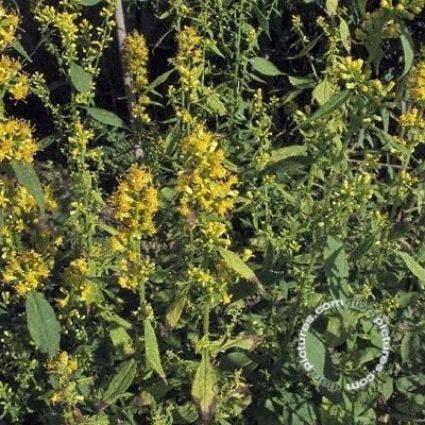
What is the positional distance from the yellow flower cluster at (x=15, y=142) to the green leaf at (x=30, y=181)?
4 centimetres

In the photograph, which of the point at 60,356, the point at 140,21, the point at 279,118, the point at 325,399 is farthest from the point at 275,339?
the point at 140,21

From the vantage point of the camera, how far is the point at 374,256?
2951 millimetres

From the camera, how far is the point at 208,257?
2475mm

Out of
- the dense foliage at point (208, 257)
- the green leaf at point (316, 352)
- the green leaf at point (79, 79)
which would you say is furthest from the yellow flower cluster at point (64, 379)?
the green leaf at point (79, 79)

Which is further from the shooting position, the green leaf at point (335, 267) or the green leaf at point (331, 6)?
the green leaf at point (331, 6)

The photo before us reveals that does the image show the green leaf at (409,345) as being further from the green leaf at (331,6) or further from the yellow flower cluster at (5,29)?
the yellow flower cluster at (5,29)

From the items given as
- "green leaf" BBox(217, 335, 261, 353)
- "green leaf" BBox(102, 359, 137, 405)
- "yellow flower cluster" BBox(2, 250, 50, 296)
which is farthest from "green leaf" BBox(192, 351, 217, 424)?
"yellow flower cluster" BBox(2, 250, 50, 296)

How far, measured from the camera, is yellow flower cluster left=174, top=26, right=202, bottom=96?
3221 millimetres

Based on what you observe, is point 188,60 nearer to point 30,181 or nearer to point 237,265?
point 30,181

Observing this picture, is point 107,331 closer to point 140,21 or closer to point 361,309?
point 361,309

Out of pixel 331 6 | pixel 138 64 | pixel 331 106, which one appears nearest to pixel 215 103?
pixel 138 64

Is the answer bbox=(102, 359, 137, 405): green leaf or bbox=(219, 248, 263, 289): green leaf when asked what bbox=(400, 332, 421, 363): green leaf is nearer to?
bbox=(219, 248, 263, 289): green leaf

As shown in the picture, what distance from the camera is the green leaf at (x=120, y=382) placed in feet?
8.25

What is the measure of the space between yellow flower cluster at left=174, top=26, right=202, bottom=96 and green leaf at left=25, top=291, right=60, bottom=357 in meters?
1.24
